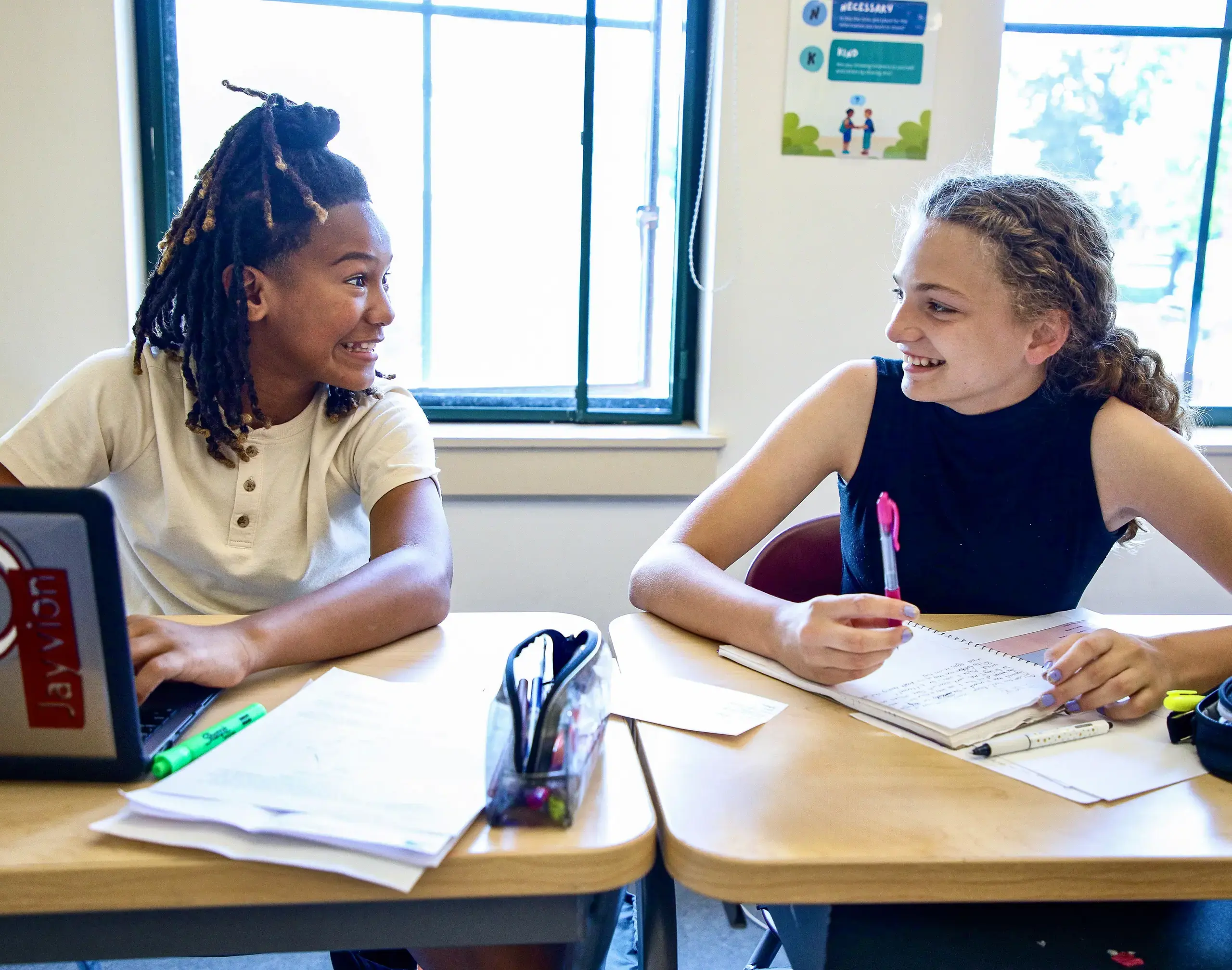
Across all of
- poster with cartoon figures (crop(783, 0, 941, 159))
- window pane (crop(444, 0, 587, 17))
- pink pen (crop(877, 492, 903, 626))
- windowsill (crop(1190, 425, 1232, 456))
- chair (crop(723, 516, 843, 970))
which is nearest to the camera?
pink pen (crop(877, 492, 903, 626))

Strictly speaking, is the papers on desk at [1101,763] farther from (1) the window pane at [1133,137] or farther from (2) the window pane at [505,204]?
(1) the window pane at [1133,137]

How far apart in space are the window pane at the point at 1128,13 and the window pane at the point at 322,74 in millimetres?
1555

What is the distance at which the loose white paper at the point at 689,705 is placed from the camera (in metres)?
0.87

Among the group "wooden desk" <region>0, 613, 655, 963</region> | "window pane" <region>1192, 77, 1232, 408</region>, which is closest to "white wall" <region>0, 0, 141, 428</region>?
"wooden desk" <region>0, 613, 655, 963</region>

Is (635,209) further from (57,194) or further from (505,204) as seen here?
(57,194)

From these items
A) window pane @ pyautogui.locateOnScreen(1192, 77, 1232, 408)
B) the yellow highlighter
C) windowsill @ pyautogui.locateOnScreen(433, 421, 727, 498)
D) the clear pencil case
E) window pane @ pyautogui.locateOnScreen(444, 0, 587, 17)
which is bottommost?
windowsill @ pyautogui.locateOnScreen(433, 421, 727, 498)

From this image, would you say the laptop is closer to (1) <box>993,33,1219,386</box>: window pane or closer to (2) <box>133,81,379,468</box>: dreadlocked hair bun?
(2) <box>133,81,379,468</box>: dreadlocked hair bun

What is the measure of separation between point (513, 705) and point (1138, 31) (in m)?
2.70

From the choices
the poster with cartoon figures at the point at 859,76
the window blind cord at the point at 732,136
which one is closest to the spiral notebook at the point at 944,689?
the window blind cord at the point at 732,136

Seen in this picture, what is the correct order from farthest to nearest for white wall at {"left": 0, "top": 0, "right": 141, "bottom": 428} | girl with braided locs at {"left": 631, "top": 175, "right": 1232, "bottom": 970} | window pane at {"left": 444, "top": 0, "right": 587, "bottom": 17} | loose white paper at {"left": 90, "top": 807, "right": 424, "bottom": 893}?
window pane at {"left": 444, "top": 0, "right": 587, "bottom": 17}, white wall at {"left": 0, "top": 0, "right": 141, "bottom": 428}, girl with braided locs at {"left": 631, "top": 175, "right": 1232, "bottom": 970}, loose white paper at {"left": 90, "top": 807, "right": 424, "bottom": 893}

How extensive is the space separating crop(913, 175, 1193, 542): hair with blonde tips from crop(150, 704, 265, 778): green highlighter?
1062 mm

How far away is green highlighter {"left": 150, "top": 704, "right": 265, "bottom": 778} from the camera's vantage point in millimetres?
737

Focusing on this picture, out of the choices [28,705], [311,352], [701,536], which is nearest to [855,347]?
→ [701,536]

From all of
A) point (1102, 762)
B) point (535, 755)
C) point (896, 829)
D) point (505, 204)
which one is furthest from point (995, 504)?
point (505, 204)
